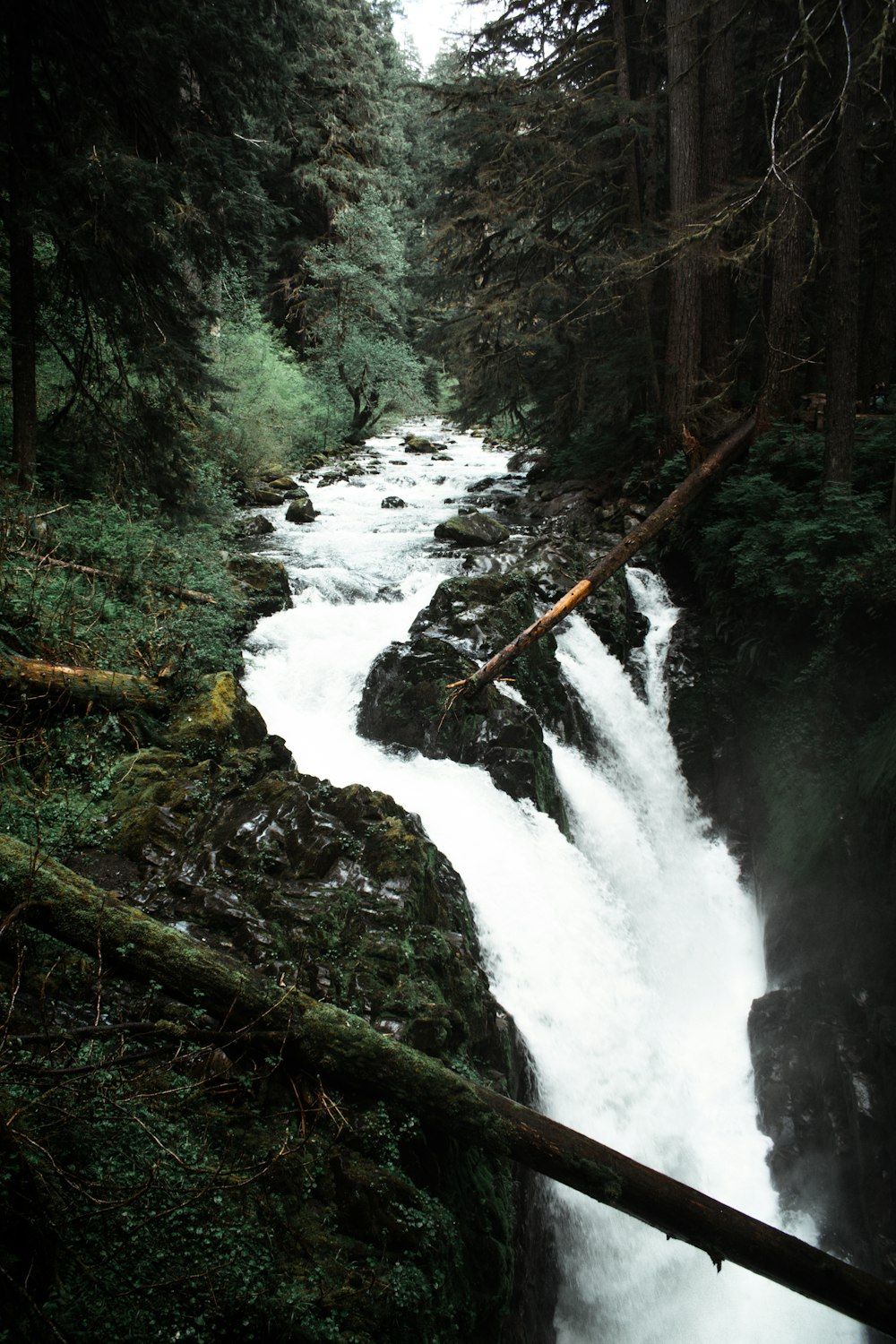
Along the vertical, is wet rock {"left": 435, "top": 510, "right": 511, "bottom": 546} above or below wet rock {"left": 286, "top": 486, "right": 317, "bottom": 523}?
below

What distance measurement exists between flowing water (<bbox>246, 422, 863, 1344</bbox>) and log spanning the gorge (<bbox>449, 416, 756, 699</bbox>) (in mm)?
1096

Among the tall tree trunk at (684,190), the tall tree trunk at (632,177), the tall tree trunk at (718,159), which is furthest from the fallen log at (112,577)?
the tall tree trunk at (632,177)

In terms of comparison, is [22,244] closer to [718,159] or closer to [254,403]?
[254,403]

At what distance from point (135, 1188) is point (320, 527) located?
485 inches

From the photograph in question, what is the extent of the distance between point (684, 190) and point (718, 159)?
2.45ft

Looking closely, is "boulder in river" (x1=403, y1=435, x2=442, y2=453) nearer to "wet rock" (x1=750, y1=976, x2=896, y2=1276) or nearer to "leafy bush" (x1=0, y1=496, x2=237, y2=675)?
"leafy bush" (x1=0, y1=496, x2=237, y2=675)

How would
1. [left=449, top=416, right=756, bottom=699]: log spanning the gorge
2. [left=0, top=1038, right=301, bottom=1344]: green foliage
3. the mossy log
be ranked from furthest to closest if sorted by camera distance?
[left=449, top=416, right=756, bottom=699]: log spanning the gorge, the mossy log, [left=0, top=1038, right=301, bottom=1344]: green foliage

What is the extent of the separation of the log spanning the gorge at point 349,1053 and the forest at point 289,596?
49mm

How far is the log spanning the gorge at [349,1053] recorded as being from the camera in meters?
3.36

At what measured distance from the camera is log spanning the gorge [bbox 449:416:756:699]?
7.93m

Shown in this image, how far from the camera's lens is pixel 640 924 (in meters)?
7.57

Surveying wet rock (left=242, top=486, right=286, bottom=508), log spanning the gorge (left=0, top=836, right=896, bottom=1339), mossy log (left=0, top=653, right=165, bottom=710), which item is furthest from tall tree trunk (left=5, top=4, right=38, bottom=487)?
wet rock (left=242, top=486, right=286, bottom=508)

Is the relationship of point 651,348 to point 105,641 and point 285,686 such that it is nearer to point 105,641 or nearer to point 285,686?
point 285,686

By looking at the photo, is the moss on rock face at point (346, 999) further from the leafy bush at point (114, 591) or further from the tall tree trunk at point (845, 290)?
the tall tree trunk at point (845, 290)
